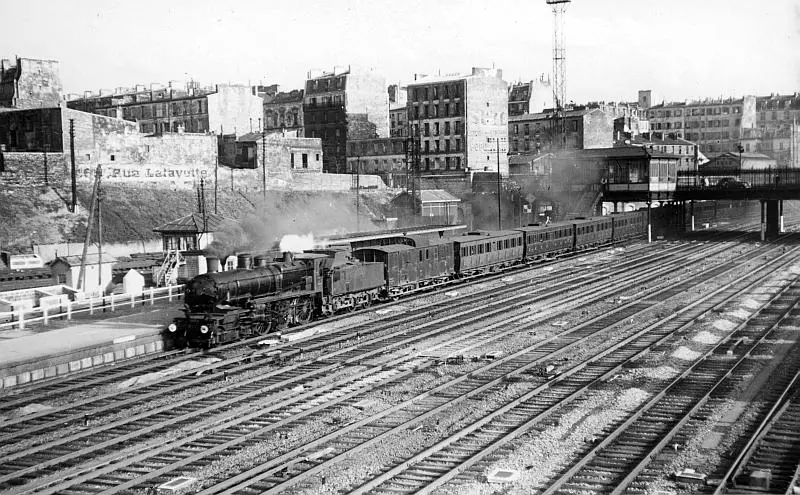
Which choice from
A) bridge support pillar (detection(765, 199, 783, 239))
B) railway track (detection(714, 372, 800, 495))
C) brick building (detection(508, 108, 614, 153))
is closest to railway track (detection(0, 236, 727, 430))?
railway track (detection(714, 372, 800, 495))

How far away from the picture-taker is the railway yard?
1418 centimetres

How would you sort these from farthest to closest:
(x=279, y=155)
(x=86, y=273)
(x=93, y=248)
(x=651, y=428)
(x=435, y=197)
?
(x=279, y=155) < (x=435, y=197) < (x=93, y=248) < (x=86, y=273) < (x=651, y=428)

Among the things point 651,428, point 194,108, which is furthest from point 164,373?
point 194,108

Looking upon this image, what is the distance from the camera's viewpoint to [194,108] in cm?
8812

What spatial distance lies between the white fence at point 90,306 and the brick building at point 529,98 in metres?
85.0

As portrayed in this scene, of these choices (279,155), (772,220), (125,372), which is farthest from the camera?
(279,155)

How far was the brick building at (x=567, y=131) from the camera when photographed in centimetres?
9550


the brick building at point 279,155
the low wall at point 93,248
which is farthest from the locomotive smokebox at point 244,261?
the brick building at point 279,155

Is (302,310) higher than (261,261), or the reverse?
(261,261)

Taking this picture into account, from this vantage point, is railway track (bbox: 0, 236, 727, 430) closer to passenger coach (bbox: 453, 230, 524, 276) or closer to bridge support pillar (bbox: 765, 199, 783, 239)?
passenger coach (bbox: 453, 230, 524, 276)

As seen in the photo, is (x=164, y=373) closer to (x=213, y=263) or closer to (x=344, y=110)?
(x=213, y=263)

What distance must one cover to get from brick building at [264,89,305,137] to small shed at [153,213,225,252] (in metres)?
52.7

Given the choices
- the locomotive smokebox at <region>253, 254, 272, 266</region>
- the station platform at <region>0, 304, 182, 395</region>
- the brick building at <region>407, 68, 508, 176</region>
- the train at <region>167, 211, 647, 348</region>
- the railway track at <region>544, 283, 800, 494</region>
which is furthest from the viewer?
the brick building at <region>407, 68, 508, 176</region>

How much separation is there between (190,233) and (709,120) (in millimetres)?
114708
